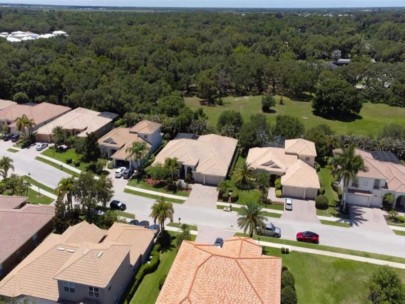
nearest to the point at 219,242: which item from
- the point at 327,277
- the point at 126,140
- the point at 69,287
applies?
the point at 327,277

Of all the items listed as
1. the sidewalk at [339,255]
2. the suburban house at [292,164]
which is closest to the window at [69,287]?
the sidewalk at [339,255]

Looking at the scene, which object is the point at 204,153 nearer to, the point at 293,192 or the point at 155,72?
the point at 293,192

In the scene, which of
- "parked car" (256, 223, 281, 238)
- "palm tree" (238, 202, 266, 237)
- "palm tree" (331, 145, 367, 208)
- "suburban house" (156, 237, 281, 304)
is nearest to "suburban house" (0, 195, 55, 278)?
"suburban house" (156, 237, 281, 304)

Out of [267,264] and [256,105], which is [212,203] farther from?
[256,105]

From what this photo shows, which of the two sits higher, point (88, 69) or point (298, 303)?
point (88, 69)

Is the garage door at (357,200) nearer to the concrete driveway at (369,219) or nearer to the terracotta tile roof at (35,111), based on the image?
the concrete driveway at (369,219)

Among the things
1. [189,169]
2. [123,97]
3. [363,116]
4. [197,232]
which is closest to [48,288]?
[197,232]
